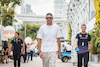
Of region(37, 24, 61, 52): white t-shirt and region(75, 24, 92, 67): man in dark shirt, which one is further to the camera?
region(75, 24, 92, 67): man in dark shirt

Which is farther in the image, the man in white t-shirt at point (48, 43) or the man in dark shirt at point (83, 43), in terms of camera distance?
the man in dark shirt at point (83, 43)

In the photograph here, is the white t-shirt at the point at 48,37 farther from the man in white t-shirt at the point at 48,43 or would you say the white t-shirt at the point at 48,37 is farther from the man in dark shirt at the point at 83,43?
the man in dark shirt at the point at 83,43

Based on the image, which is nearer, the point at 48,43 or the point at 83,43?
the point at 48,43

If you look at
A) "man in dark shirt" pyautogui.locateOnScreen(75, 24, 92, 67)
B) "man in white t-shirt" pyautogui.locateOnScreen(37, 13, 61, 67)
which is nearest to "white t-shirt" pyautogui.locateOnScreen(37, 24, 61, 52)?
"man in white t-shirt" pyautogui.locateOnScreen(37, 13, 61, 67)

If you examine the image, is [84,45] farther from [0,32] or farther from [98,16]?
[0,32]

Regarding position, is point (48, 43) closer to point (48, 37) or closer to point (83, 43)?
point (48, 37)

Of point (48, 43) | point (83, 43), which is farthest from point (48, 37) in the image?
point (83, 43)

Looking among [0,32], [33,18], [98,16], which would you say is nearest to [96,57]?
[98,16]

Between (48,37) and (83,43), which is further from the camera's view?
(83,43)

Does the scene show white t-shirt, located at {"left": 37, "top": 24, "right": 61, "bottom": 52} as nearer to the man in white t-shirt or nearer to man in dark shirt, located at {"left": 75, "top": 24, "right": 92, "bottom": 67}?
the man in white t-shirt

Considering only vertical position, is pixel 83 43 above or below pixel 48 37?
below

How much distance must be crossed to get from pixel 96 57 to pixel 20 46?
10488 millimetres

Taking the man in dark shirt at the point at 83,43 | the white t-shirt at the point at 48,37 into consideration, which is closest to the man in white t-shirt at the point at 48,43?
the white t-shirt at the point at 48,37

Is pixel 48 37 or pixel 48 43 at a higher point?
pixel 48 37
